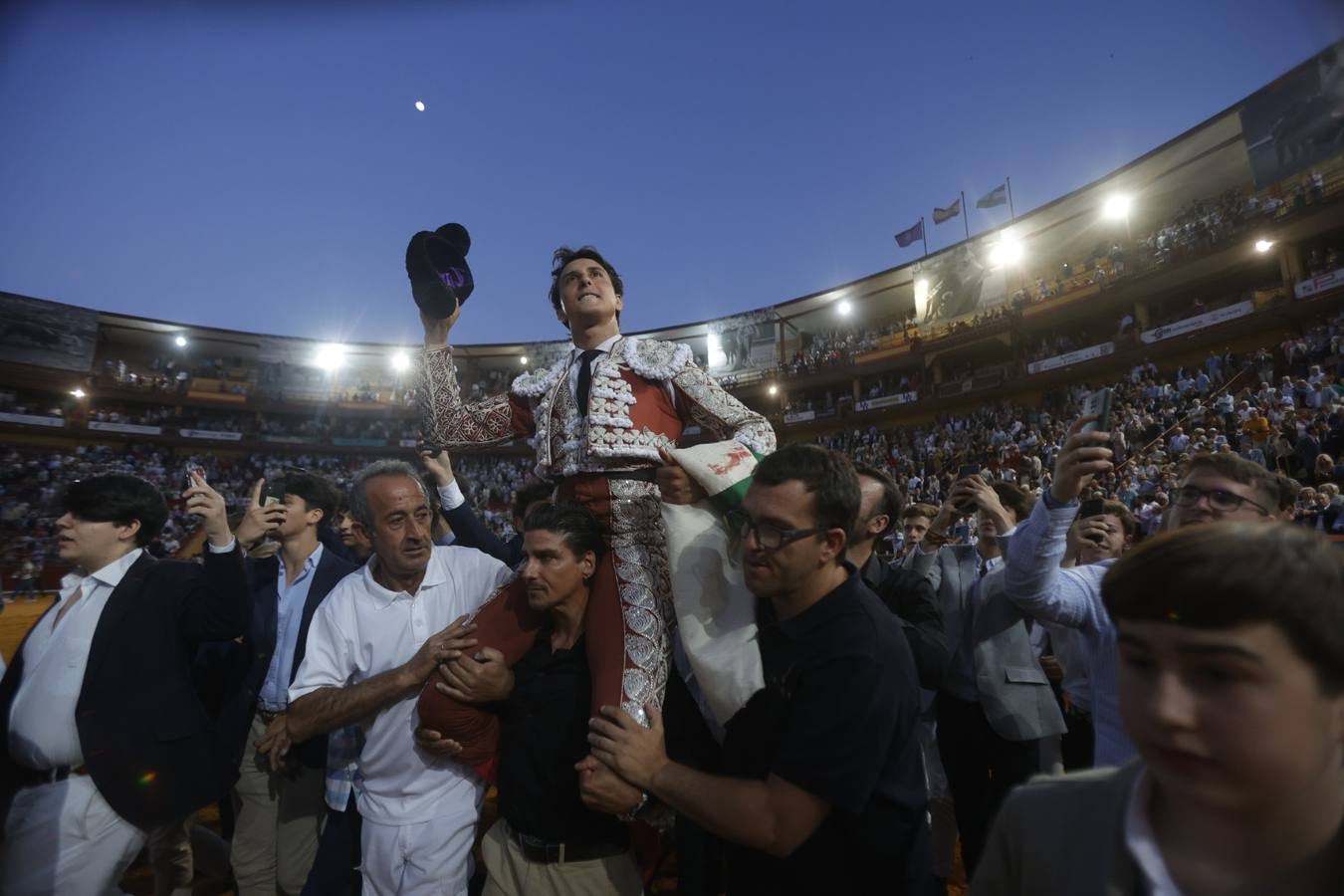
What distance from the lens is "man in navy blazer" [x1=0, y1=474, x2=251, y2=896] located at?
223 centimetres

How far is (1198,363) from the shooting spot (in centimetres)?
1861

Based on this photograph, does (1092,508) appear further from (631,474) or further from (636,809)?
(636,809)

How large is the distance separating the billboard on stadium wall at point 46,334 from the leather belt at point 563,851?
36990mm

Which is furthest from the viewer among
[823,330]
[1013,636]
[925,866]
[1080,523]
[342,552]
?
[823,330]

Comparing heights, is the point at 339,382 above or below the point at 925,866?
above

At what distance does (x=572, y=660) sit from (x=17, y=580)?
2103 centimetres

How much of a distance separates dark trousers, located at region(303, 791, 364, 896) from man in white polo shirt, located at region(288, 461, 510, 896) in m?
0.34

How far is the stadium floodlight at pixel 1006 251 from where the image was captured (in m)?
23.4

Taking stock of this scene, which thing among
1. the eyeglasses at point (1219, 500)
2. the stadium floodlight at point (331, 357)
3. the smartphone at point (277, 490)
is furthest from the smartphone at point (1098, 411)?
the stadium floodlight at point (331, 357)

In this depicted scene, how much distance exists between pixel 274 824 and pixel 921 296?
87.4 feet

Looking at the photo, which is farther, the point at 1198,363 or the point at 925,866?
the point at 1198,363

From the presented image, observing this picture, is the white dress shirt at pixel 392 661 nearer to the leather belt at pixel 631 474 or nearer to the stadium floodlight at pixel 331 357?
the leather belt at pixel 631 474

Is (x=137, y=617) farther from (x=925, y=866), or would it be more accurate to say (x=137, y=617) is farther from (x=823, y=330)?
(x=823, y=330)

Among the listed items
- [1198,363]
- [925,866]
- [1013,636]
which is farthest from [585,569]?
[1198,363]
